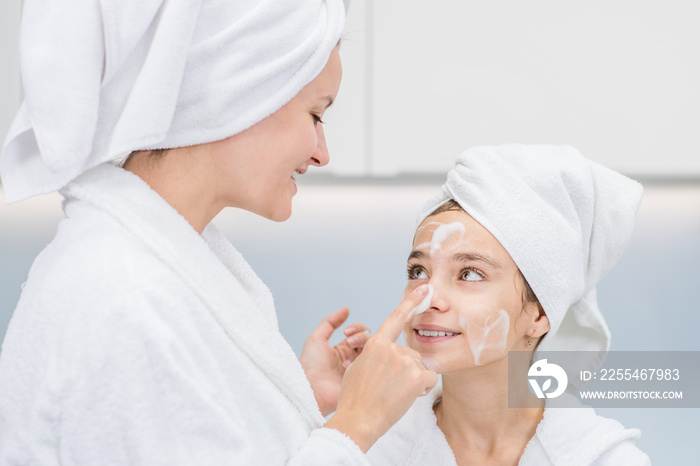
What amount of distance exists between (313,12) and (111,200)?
313 millimetres

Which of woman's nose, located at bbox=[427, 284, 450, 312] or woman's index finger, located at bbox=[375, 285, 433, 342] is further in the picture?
woman's nose, located at bbox=[427, 284, 450, 312]

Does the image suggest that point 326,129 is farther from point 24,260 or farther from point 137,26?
point 137,26

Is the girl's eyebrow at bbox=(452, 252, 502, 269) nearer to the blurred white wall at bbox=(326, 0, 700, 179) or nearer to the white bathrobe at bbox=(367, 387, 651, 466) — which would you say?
the white bathrobe at bbox=(367, 387, 651, 466)

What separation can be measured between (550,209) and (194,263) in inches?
24.5

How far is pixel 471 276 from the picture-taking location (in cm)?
121

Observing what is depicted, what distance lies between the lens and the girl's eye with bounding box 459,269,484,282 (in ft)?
3.96

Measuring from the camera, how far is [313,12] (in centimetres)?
88

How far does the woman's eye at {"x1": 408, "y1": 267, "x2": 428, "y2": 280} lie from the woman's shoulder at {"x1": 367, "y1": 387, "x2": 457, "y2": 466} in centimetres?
25

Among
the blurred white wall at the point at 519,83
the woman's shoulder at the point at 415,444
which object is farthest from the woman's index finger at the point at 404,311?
the blurred white wall at the point at 519,83

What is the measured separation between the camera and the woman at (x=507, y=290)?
3.92 ft

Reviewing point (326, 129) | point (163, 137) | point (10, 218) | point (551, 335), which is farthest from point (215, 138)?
point (10, 218)

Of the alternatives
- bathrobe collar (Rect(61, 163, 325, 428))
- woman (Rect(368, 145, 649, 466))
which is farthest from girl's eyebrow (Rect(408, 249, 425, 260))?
bathrobe collar (Rect(61, 163, 325, 428))

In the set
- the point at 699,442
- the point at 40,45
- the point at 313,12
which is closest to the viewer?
the point at 40,45

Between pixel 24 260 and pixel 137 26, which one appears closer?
pixel 137 26
